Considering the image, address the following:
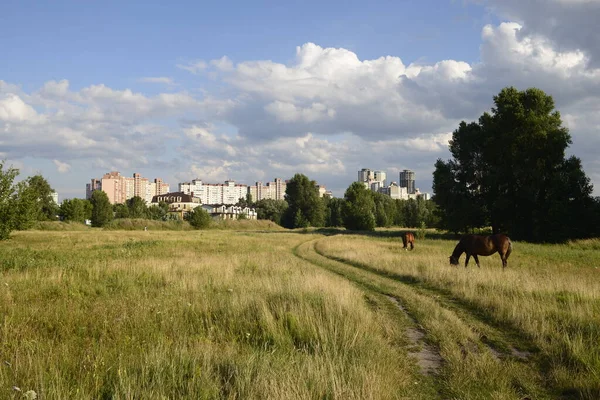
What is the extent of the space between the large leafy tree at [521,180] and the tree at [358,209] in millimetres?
43150

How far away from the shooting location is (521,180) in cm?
4297

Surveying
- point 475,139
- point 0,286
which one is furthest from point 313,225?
point 0,286

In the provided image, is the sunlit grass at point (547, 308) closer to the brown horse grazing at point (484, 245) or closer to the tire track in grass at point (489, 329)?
the tire track in grass at point (489, 329)

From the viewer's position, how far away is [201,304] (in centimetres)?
945

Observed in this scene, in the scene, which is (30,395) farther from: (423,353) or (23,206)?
(23,206)

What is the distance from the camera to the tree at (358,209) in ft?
303

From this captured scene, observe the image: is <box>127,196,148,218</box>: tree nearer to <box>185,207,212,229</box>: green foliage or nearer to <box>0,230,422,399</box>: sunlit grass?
<box>185,207,212,229</box>: green foliage

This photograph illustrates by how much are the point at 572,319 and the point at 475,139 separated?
44804 mm

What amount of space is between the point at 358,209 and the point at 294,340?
87.3m

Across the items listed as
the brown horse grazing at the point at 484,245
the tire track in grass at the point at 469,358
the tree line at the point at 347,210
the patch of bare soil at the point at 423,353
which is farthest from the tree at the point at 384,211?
the patch of bare soil at the point at 423,353

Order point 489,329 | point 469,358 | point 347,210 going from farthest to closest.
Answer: point 347,210 < point 489,329 < point 469,358

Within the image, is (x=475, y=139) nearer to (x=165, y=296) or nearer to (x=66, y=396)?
(x=165, y=296)

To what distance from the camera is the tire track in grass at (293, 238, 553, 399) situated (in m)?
5.34

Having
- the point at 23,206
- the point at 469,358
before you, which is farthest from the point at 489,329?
the point at 23,206
